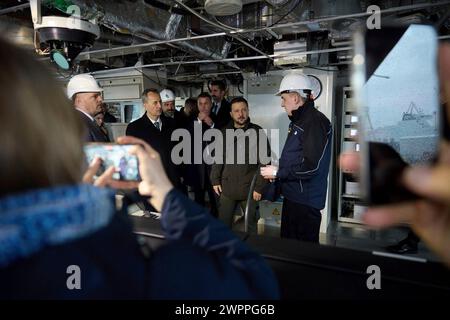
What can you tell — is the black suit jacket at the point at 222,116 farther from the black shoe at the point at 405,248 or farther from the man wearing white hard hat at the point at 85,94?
the black shoe at the point at 405,248

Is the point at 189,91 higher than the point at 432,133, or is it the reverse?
the point at 189,91

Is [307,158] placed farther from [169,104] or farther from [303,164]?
[169,104]

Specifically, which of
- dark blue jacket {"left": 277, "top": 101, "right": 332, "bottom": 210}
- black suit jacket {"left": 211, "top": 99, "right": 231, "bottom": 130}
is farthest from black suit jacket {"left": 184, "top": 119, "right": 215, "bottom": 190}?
dark blue jacket {"left": 277, "top": 101, "right": 332, "bottom": 210}

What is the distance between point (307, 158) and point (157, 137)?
142 cm

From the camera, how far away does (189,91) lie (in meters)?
5.36

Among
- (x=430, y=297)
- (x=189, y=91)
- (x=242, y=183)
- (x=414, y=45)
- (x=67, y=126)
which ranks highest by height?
(x=189, y=91)

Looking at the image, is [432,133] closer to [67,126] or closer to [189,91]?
[67,126]

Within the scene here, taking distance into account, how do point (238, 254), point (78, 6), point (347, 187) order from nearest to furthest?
point (238, 254) → point (78, 6) → point (347, 187)

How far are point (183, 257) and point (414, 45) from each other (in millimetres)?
463

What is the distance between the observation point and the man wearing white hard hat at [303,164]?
5.84 ft

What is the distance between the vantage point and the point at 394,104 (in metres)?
0.49

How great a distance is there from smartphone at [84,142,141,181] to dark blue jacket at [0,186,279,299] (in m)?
0.17

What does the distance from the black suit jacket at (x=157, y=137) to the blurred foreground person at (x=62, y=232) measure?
2.15 meters

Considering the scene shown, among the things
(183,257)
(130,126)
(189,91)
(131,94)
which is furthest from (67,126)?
(189,91)
